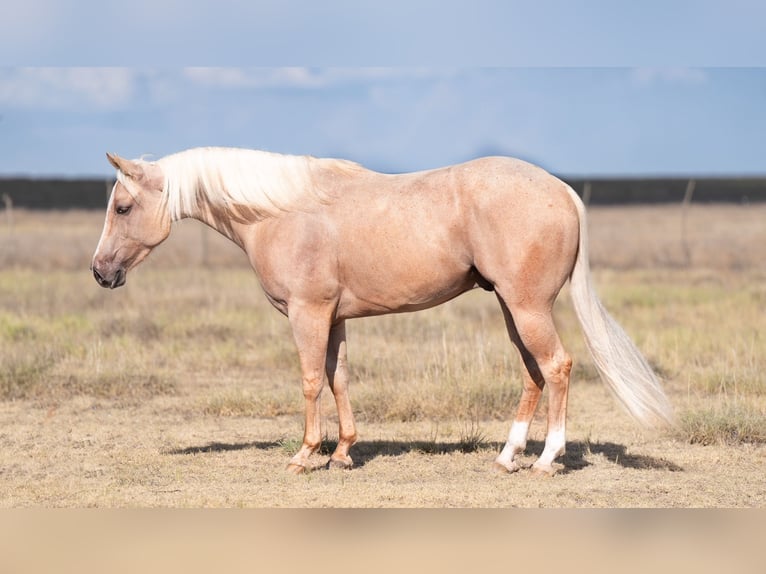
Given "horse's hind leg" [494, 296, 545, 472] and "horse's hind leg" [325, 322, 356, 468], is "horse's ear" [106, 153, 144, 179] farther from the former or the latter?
"horse's hind leg" [494, 296, 545, 472]

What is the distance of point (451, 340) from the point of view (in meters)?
10.5

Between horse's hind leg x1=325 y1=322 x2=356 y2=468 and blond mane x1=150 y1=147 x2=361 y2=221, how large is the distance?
0.97 meters

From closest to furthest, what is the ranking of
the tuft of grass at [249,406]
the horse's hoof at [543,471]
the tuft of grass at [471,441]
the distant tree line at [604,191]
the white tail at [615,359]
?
the white tail at [615,359], the horse's hoof at [543,471], the tuft of grass at [471,441], the tuft of grass at [249,406], the distant tree line at [604,191]

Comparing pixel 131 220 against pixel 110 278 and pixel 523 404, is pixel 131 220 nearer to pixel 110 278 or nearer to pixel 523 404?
pixel 110 278

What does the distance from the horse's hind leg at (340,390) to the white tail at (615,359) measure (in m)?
1.66

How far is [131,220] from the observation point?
5.95 metres

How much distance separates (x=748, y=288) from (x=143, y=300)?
10.6 meters

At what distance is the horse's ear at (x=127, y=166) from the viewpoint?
578 centimetres

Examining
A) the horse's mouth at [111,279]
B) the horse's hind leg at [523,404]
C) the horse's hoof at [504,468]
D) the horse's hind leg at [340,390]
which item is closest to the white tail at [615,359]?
the horse's hind leg at [523,404]

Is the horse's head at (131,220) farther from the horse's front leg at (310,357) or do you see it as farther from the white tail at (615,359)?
the white tail at (615,359)

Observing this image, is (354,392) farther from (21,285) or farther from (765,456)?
(21,285)

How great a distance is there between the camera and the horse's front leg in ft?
18.7

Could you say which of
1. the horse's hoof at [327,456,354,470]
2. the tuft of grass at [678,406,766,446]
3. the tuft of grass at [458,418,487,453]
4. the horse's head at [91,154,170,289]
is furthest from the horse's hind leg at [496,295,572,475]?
the horse's head at [91,154,170,289]

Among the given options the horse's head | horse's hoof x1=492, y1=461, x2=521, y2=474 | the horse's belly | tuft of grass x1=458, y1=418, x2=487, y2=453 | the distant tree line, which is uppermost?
the horse's head
